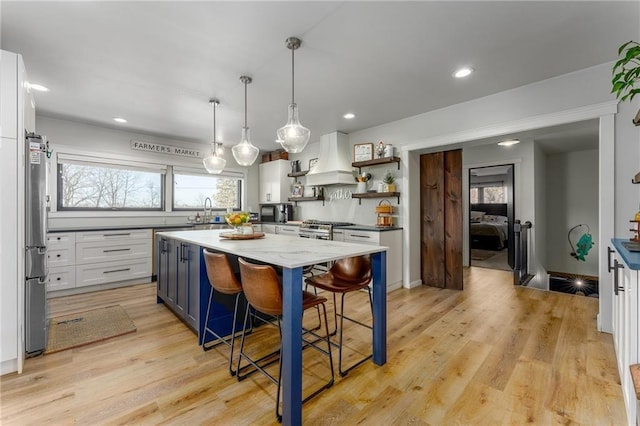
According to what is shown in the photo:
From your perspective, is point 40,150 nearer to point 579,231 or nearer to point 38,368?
point 38,368

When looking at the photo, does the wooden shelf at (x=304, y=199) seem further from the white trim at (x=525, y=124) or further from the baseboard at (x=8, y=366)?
the baseboard at (x=8, y=366)

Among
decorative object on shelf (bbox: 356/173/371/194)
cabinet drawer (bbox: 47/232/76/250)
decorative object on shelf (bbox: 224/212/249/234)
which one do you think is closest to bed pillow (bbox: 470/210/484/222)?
decorative object on shelf (bbox: 356/173/371/194)

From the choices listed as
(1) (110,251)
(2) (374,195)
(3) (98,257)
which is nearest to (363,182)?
(2) (374,195)

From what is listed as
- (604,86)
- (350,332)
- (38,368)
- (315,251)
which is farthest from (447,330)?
(38,368)

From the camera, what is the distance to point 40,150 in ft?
7.28

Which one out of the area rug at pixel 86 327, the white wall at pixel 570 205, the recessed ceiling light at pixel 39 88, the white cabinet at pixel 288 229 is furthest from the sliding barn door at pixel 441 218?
the recessed ceiling light at pixel 39 88

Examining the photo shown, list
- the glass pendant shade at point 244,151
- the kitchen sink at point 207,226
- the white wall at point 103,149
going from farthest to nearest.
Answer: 1. the kitchen sink at point 207,226
2. the white wall at point 103,149
3. the glass pendant shade at point 244,151

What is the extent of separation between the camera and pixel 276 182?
19.6 feet

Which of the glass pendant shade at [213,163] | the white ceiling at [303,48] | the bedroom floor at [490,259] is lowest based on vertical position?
the bedroom floor at [490,259]

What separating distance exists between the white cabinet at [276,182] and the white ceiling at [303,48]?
2.33 m

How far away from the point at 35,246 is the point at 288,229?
137 inches

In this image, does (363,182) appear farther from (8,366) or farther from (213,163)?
(8,366)

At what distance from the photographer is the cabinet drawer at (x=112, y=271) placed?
390cm

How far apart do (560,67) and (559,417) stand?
9.55 feet
